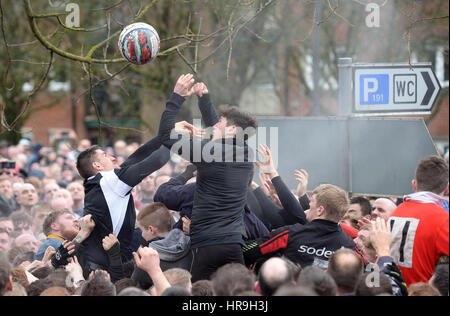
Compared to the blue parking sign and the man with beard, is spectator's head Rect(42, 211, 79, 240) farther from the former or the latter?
the blue parking sign

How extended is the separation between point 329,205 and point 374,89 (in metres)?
2.00

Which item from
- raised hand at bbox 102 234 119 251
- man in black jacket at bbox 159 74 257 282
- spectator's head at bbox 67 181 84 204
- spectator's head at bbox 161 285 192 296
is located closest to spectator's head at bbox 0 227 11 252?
spectator's head at bbox 67 181 84 204

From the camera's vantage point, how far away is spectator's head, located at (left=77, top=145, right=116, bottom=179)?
18.4 feet

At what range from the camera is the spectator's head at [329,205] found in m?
4.82

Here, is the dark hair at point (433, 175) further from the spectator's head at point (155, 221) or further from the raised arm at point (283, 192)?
the spectator's head at point (155, 221)

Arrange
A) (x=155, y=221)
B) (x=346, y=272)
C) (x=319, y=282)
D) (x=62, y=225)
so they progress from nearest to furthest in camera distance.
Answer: (x=319, y=282)
(x=346, y=272)
(x=155, y=221)
(x=62, y=225)

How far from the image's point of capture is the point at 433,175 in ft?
14.0

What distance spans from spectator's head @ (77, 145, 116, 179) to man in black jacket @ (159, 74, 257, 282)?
1219 mm

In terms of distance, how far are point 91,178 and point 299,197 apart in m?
1.76

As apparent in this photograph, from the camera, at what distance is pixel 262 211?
5.40m

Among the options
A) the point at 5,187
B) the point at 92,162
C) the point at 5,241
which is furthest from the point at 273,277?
the point at 5,187

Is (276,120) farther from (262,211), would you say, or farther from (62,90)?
Result: (62,90)

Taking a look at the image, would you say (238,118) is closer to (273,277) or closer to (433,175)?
(433,175)

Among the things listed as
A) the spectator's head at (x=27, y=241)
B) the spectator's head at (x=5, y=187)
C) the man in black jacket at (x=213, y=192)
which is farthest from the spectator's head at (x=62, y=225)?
the spectator's head at (x=5, y=187)
